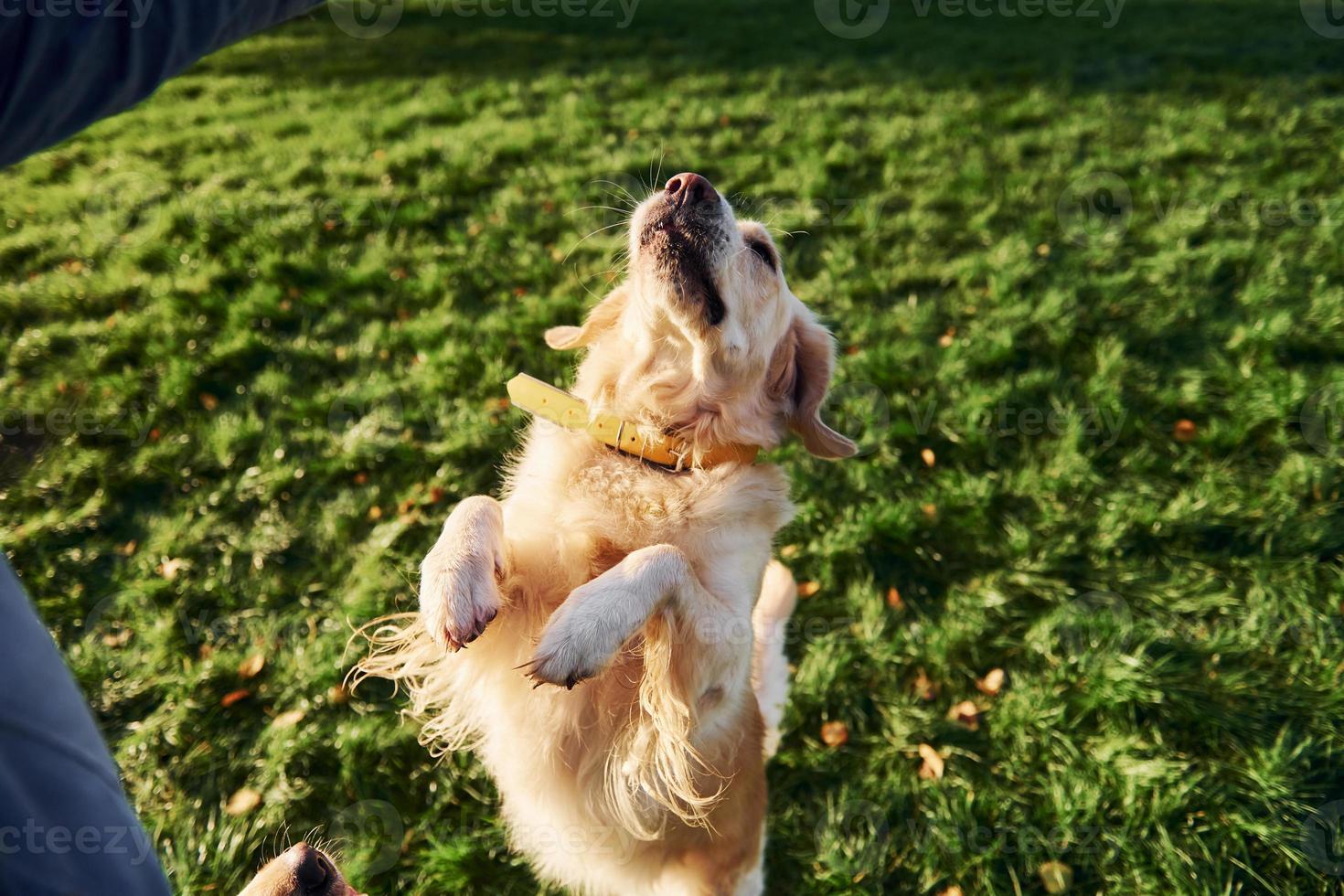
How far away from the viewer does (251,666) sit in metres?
3.31

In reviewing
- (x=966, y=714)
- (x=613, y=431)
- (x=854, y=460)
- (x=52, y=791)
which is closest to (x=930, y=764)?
(x=966, y=714)

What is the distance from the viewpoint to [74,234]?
21.0 feet

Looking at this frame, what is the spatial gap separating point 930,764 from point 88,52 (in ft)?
11.0

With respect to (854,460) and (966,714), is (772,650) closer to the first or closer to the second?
(966,714)

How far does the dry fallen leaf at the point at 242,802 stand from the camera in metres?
2.87

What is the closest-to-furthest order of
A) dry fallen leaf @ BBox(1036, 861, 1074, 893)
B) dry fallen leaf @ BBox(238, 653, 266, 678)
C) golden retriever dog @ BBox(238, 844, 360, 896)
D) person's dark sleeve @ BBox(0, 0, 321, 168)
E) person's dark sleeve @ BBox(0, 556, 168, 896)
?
1. person's dark sleeve @ BBox(0, 556, 168, 896)
2. person's dark sleeve @ BBox(0, 0, 321, 168)
3. golden retriever dog @ BBox(238, 844, 360, 896)
4. dry fallen leaf @ BBox(1036, 861, 1074, 893)
5. dry fallen leaf @ BBox(238, 653, 266, 678)

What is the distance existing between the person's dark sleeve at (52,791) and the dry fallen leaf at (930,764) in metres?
2.59

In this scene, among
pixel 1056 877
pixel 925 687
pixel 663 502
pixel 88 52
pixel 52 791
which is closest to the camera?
pixel 52 791

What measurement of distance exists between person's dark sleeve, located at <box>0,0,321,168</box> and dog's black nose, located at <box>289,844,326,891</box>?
1.54 m

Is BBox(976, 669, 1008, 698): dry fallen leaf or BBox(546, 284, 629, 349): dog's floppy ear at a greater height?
BBox(546, 284, 629, 349): dog's floppy ear

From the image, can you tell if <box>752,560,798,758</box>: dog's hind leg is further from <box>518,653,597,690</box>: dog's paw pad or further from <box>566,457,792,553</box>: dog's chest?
<box>518,653,597,690</box>: dog's paw pad

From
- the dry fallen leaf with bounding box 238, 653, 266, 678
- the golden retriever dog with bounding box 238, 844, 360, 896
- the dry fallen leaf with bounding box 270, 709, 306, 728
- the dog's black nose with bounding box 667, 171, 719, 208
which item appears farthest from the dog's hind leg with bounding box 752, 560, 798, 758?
the dry fallen leaf with bounding box 238, 653, 266, 678

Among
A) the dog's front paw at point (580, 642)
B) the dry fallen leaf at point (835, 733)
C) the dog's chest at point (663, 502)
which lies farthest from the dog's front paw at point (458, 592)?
the dry fallen leaf at point (835, 733)

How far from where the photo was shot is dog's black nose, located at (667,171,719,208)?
2.46 m
